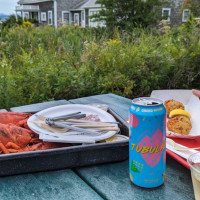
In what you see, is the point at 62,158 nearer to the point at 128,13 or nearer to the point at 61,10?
the point at 128,13

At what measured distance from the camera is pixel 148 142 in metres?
0.84

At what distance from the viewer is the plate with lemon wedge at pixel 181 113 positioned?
4.19 ft

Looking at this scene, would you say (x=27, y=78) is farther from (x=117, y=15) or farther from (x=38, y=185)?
(x=117, y=15)

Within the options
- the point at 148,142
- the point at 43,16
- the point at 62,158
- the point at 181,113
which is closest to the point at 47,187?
the point at 62,158

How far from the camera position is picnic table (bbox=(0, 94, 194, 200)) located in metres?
0.87

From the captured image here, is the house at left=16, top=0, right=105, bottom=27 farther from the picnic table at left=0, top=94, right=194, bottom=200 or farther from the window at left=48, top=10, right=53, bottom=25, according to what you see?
the picnic table at left=0, top=94, right=194, bottom=200

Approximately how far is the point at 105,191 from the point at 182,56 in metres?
3.12

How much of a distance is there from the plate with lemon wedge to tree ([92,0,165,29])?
1109 cm

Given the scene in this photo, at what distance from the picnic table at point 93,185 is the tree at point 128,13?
11840mm

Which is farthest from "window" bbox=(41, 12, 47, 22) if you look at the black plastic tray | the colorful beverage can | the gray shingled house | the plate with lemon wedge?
the colorful beverage can

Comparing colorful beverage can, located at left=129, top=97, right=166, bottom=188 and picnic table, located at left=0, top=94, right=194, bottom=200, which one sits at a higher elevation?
colorful beverage can, located at left=129, top=97, right=166, bottom=188

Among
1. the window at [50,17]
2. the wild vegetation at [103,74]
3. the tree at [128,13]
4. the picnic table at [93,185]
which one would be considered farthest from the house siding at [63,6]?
the picnic table at [93,185]

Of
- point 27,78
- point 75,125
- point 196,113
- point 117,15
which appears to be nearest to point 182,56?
point 27,78

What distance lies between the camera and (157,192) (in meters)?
0.88
